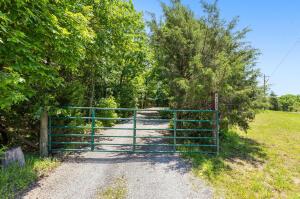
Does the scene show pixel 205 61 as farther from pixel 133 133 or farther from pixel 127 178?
pixel 127 178

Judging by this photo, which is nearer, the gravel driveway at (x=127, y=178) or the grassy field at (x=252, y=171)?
the gravel driveway at (x=127, y=178)

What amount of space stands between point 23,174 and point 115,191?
210 cm

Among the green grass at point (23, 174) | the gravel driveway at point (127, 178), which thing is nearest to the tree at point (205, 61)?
the gravel driveway at point (127, 178)

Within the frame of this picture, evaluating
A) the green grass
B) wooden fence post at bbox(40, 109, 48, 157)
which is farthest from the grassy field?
wooden fence post at bbox(40, 109, 48, 157)

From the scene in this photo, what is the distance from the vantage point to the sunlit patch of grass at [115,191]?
4465 millimetres

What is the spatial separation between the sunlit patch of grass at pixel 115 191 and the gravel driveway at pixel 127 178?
0.30 ft

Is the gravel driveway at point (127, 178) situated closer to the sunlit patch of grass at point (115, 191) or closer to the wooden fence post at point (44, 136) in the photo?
the sunlit patch of grass at point (115, 191)

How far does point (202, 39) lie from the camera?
323 inches

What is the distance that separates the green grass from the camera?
14.6 feet

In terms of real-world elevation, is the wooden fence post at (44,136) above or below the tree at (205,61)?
below

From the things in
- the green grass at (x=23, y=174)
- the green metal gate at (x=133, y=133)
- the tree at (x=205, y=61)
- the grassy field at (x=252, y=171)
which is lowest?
the grassy field at (x=252, y=171)

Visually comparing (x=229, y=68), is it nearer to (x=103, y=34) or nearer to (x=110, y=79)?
(x=103, y=34)

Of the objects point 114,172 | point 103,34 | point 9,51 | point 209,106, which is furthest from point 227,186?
point 103,34

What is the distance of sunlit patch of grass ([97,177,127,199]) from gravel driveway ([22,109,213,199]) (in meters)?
0.09
